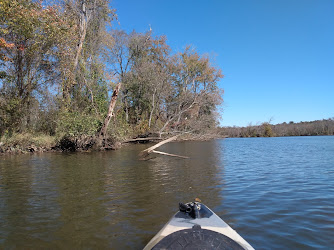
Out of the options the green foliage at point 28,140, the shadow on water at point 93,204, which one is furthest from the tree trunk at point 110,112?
the shadow on water at point 93,204

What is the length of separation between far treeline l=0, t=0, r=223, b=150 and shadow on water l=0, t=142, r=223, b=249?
10.6 metres

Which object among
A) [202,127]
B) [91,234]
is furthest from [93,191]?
[202,127]

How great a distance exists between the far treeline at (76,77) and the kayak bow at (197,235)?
15344mm

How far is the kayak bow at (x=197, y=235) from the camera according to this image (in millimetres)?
2459

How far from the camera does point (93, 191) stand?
657 cm

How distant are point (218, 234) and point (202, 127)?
36086 mm

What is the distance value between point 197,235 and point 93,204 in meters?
3.52

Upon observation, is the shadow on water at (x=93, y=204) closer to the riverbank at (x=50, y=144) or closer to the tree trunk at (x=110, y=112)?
the riverbank at (x=50, y=144)

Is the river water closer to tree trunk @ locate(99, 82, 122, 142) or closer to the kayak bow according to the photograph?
the kayak bow

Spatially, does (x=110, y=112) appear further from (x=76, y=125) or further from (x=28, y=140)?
(x=28, y=140)

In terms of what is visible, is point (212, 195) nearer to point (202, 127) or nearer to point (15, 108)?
point (15, 108)

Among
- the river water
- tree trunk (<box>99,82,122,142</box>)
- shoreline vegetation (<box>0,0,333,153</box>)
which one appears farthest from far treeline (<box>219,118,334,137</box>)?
the river water

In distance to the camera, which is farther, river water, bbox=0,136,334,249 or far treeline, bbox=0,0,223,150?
far treeline, bbox=0,0,223,150

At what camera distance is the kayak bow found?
8.07ft
